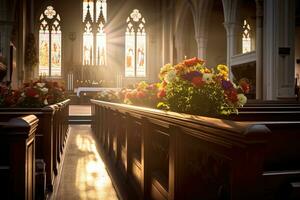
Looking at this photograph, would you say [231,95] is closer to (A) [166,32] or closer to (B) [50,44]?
(A) [166,32]

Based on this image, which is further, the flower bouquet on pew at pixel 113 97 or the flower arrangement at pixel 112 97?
the flower arrangement at pixel 112 97

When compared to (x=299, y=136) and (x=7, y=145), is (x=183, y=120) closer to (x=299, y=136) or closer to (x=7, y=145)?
(x=299, y=136)

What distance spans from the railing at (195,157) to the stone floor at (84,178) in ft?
0.99

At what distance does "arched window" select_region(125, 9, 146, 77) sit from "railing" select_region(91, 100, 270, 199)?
1529 cm

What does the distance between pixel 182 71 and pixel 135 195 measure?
1.30 m

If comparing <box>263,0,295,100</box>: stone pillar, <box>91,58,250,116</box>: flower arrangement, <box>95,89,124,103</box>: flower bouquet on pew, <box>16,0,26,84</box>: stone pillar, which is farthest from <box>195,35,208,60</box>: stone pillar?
<box>91,58,250,116</box>: flower arrangement

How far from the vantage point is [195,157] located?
1805 millimetres

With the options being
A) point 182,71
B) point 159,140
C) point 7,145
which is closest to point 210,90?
point 182,71

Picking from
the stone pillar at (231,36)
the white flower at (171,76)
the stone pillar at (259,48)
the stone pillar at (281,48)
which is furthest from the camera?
the stone pillar at (231,36)

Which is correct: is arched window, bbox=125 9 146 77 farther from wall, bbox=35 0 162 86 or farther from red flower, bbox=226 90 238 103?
red flower, bbox=226 90 238 103

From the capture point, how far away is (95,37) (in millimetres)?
18375

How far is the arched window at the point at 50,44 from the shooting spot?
18.2 meters

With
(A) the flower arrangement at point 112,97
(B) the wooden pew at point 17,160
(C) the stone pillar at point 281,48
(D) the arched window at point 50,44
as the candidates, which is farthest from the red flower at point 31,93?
(D) the arched window at point 50,44

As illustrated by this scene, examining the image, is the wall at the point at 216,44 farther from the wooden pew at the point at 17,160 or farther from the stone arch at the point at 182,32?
the wooden pew at the point at 17,160
